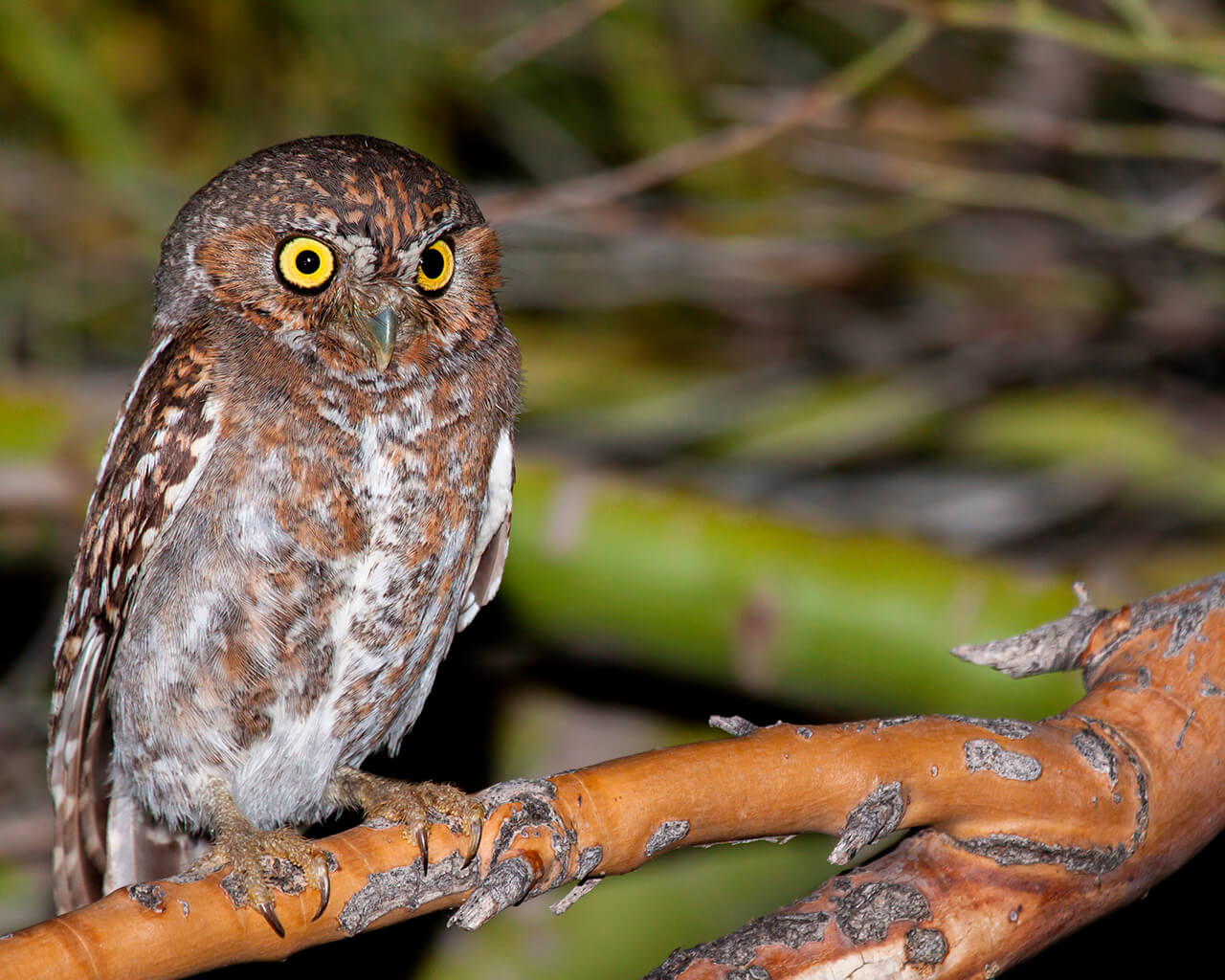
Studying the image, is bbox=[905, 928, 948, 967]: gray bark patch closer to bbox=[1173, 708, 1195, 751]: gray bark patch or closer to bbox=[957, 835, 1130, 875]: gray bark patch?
bbox=[957, 835, 1130, 875]: gray bark patch

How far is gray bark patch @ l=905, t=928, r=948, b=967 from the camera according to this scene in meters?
1.72

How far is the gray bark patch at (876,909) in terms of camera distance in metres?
1.71

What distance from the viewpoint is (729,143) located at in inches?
110

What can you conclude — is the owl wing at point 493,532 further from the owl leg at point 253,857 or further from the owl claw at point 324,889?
the owl claw at point 324,889

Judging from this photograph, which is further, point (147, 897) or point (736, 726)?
point (736, 726)

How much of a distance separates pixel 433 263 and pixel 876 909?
4.79 feet

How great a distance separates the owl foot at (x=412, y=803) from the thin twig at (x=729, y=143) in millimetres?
1267

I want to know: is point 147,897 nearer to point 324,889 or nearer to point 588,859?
point 324,889

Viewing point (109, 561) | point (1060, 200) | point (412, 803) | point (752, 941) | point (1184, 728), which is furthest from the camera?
point (1060, 200)

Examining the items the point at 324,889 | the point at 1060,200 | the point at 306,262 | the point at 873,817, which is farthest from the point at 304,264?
the point at 1060,200

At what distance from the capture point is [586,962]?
11.9 feet

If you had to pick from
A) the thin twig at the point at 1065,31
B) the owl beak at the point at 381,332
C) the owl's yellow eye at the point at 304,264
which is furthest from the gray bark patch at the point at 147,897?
the thin twig at the point at 1065,31

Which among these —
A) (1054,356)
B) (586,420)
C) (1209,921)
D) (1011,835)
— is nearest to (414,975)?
(586,420)

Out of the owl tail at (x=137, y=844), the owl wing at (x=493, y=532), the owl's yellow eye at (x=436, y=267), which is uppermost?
the owl's yellow eye at (x=436, y=267)
